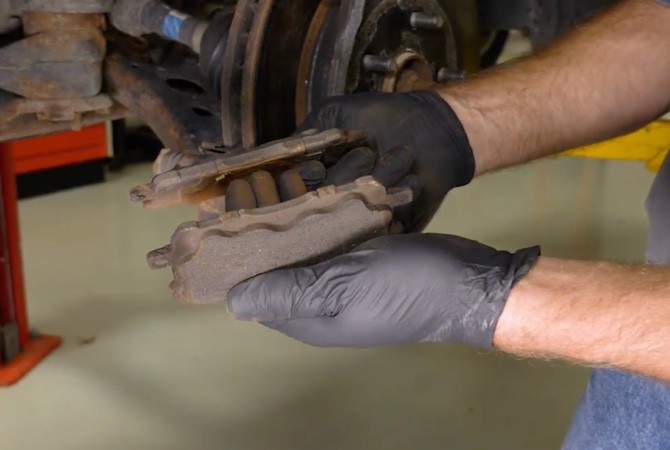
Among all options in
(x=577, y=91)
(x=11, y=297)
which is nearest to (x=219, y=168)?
(x=577, y=91)

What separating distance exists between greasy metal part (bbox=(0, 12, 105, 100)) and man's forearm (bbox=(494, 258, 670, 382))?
689 millimetres

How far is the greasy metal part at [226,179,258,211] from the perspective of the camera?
59 centimetres

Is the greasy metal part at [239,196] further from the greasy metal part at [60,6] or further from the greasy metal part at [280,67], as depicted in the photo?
the greasy metal part at [60,6]

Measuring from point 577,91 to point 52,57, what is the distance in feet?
2.07

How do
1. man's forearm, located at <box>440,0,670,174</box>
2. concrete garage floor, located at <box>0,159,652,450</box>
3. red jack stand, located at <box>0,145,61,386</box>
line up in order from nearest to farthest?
man's forearm, located at <box>440,0,670,174</box>, concrete garage floor, located at <box>0,159,652,450</box>, red jack stand, located at <box>0,145,61,386</box>

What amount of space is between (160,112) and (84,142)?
1.79 m

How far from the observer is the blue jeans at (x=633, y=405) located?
776 millimetres

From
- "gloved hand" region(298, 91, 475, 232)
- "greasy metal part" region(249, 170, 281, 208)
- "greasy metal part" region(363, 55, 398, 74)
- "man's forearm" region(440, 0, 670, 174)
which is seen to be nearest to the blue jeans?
"man's forearm" region(440, 0, 670, 174)

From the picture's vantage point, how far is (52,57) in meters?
1.01

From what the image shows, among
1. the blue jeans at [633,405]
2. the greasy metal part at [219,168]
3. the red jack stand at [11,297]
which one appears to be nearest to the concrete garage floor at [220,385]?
the red jack stand at [11,297]

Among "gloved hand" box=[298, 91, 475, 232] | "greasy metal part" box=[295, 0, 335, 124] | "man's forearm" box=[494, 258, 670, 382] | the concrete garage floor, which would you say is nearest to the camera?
"man's forearm" box=[494, 258, 670, 382]

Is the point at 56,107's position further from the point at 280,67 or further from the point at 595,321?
the point at 595,321

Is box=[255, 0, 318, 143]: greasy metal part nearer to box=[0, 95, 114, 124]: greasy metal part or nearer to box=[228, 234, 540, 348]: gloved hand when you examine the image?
box=[0, 95, 114, 124]: greasy metal part

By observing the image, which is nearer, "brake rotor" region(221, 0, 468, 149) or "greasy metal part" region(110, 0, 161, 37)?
"brake rotor" region(221, 0, 468, 149)
